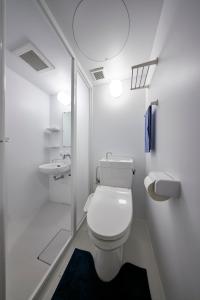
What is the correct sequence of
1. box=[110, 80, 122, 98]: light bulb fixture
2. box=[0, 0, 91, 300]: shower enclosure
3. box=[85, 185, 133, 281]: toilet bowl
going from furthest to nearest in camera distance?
box=[110, 80, 122, 98]: light bulb fixture < box=[0, 0, 91, 300]: shower enclosure < box=[85, 185, 133, 281]: toilet bowl

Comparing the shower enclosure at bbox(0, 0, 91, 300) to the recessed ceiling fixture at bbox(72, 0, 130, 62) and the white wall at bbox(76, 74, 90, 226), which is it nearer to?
the white wall at bbox(76, 74, 90, 226)

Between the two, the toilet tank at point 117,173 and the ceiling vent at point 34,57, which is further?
the toilet tank at point 117,173

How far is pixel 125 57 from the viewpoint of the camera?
51.4 inches

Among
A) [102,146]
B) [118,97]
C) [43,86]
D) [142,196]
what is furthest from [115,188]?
[43,86]

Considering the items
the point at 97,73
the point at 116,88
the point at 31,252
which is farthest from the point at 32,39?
the point at 31,252

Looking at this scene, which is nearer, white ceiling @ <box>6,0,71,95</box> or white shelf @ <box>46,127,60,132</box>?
white ceiling @ <box>6,0,71,95</box>

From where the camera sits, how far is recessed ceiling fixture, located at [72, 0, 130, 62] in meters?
0.86

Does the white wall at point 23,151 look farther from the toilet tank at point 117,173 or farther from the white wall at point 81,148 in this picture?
the toilet tank at point 117,173

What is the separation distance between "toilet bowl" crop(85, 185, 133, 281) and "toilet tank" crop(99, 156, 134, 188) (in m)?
0.27

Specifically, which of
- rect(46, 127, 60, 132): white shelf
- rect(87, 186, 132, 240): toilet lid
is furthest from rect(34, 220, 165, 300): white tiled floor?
rect(46, 127, 60, 132): white shelf

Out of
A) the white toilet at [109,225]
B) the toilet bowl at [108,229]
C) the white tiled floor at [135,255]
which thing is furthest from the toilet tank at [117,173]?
the white tiled floor at [135,255]

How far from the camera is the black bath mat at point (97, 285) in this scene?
804mm

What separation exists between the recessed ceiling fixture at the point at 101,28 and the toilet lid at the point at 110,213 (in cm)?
155

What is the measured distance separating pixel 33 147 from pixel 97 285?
172 centimetres
